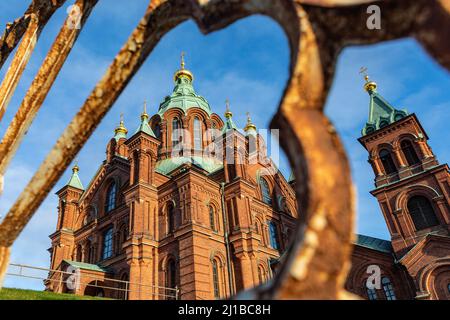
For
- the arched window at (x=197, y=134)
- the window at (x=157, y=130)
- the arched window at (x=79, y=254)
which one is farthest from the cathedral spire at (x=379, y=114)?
the arched window at (x=79, y=254)

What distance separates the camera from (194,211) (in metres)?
20.2

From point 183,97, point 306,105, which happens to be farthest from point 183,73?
point 306,105

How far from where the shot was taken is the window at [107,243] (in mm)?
23353

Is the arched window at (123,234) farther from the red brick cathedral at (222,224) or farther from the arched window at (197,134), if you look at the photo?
the arched window at (197,134)

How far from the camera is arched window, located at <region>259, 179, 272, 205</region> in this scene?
27516 millimetres

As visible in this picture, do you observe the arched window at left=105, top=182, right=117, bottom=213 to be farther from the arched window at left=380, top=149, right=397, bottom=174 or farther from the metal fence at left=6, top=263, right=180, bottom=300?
the arched window at left=380, top=149, right=397, bottom=174

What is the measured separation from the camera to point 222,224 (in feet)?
73.8

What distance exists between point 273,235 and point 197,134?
11876 millimetres

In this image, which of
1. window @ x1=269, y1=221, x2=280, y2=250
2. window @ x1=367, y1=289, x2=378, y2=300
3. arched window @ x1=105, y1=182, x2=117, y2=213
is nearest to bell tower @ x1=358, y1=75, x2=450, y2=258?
window @ x1=367, y1=289, x2=378, y2=300

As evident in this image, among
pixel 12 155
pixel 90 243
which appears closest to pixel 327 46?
pixel 12 155

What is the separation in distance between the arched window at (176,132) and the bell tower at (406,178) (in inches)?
616

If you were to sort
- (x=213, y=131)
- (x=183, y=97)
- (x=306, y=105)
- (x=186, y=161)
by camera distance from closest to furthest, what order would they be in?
(x=306, y=105) < (x=186, y=161) < (x=213, y=131) < (x=183, y=97)

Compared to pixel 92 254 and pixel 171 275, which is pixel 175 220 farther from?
pixel 92 254

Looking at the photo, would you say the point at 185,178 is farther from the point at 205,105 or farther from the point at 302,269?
the point at 302,269
